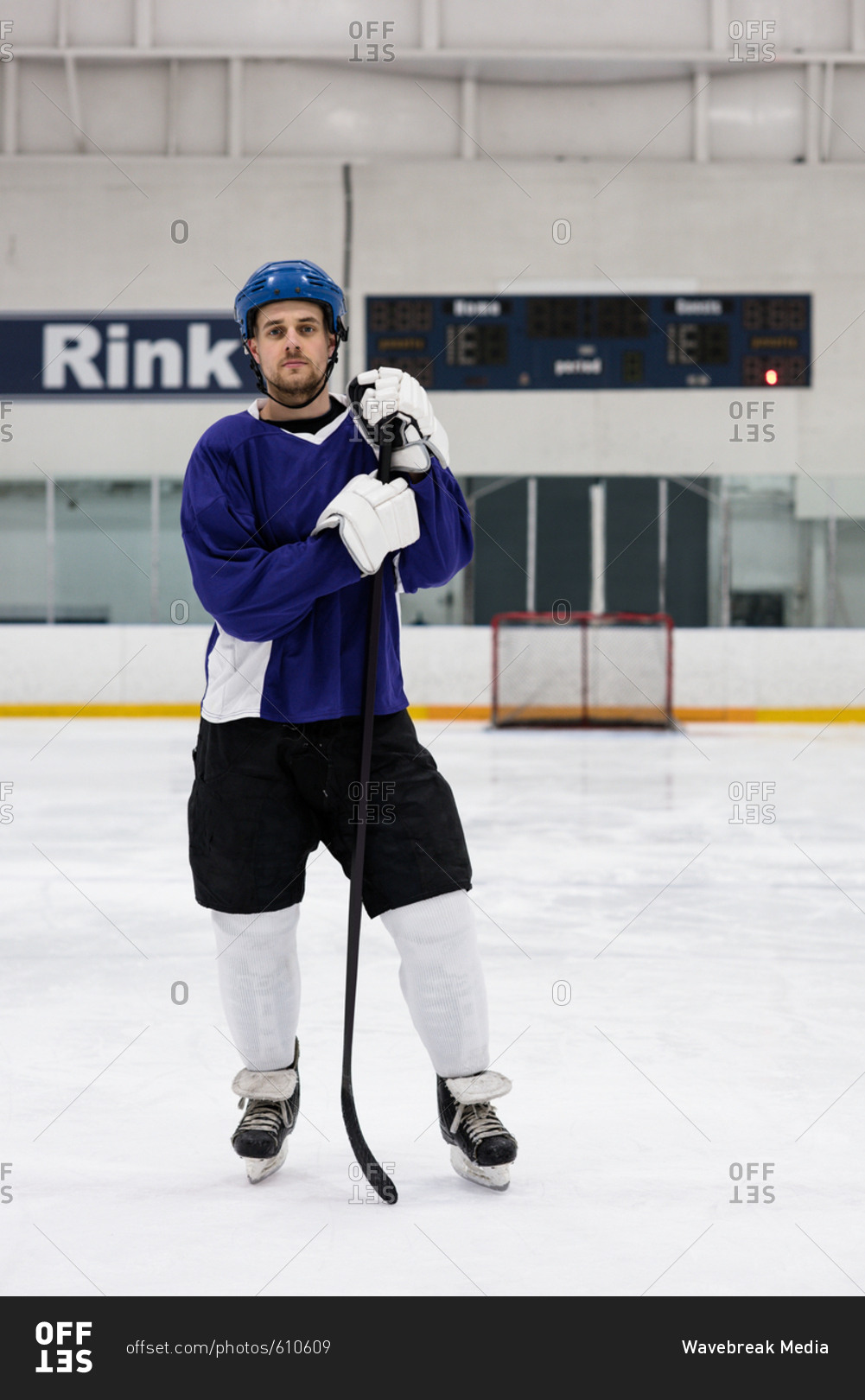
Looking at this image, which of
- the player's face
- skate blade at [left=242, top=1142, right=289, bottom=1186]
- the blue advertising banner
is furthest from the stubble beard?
the blue advertising banner

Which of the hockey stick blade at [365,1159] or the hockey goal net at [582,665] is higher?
the hockey goal net at [582,665]

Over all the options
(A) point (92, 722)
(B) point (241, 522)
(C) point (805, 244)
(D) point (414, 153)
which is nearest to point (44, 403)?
(A) point (92, 722)

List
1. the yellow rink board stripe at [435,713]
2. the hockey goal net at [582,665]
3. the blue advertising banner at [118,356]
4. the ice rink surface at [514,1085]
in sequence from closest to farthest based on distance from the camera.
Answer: the ice rink surface at [514,1085], the yellow rink board stripe at [435,713], the hockey goal net at [582,665], the blue advertising banner at [118,356]

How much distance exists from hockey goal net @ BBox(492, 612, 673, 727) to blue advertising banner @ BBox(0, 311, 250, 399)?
3.11 metres

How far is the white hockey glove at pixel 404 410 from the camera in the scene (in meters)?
1.83

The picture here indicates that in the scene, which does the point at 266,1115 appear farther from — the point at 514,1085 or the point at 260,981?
the point at 514,1085

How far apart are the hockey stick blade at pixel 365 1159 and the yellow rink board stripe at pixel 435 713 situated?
9103 mm

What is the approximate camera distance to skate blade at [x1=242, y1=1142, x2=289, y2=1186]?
1.90m

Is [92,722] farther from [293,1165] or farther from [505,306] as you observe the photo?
[293,1165]

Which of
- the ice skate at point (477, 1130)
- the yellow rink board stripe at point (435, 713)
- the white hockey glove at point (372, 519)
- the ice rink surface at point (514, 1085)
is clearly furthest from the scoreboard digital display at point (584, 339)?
the ice skate at point (477, 1130)

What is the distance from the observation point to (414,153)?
11.6 metres

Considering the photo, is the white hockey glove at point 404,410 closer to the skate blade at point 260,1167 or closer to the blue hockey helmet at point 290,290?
the blue hockey helmet at point 290,290

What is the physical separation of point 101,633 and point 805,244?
660 centimetres
